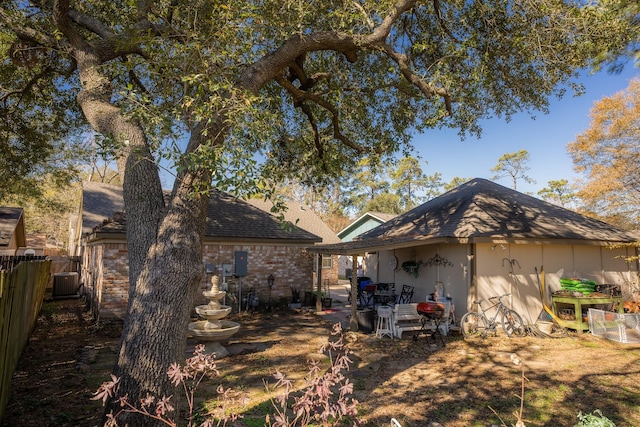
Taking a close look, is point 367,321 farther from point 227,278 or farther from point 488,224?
point 227,278

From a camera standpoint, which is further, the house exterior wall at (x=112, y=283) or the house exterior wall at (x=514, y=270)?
the house exterior wall at (x=112, y=283)

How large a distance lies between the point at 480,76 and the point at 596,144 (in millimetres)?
16721

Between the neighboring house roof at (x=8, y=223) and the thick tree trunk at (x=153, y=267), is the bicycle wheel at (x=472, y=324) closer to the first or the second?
the thick tree trunk at (x=153, y=267)

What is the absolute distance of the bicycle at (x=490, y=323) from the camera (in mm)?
9914

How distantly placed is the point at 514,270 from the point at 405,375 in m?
5.92

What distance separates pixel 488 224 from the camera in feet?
36.0

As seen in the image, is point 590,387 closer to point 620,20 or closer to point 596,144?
point 620,20

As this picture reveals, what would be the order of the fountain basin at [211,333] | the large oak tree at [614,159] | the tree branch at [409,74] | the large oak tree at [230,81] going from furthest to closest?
1. the large oak tree at [614,159]
2. the fountain basin at [211,333]
3. the tree branch at [409,74]
4. the large oak tree at [230,81]

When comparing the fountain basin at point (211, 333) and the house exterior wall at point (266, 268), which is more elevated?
the house exterior wall at point (266, 268)

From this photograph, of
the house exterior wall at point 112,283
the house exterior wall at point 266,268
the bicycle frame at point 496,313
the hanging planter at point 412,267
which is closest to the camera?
the bicycle frame at point 496,313

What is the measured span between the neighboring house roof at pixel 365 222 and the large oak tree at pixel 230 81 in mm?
16811

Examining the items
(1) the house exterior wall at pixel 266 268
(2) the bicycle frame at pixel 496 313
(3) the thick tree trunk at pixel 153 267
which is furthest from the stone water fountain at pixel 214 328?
(2) the bicycle frame at pixel 496 313

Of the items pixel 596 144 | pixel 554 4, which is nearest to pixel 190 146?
pixel 554 4

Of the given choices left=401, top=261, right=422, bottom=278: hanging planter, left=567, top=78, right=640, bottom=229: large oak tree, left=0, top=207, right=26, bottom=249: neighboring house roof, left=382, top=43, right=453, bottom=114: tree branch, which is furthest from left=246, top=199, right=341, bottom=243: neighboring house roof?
left=382, top=43, right=453, bottom=114: tree branch
